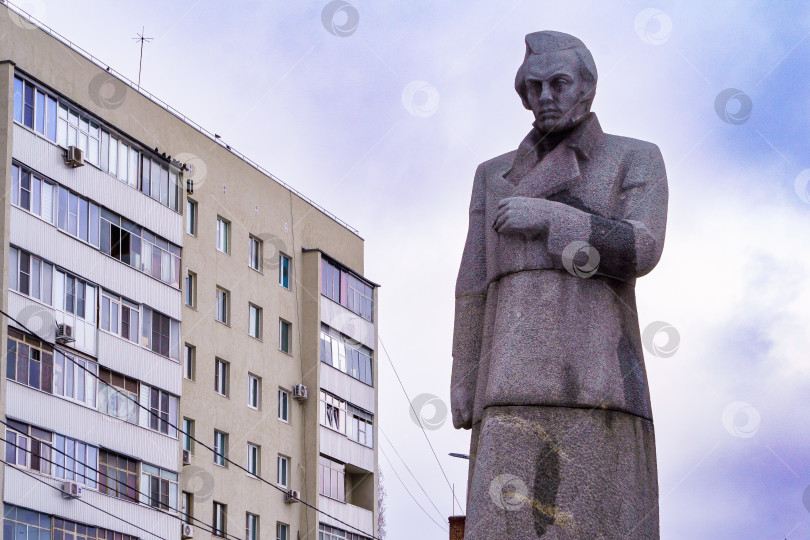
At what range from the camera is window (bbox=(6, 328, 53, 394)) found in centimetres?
4375

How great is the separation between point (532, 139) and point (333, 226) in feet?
196

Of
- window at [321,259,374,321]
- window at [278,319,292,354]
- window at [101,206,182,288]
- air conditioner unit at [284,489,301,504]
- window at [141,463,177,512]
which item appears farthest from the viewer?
window at [321,259,374,321]

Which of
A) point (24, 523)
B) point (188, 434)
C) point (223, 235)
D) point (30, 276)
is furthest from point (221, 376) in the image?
point (24, 523)

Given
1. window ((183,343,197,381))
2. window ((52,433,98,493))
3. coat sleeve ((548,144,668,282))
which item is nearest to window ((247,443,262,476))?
window ((183,343,197,381))

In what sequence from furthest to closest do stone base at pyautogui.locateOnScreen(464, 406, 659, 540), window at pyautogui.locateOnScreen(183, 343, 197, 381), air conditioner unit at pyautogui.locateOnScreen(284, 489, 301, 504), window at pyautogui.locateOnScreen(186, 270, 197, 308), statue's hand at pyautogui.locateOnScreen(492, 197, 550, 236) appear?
1. air conditioner unit at pyautogui.locateOnScreen(284, 489, 301, 504)
2. window at pyautogui.locateOnScreen(186, 270, 197, 308)
3. window at pyautogui.locateOnScreen(183, 343, 197, 381)
4. statue's hand at pyautogui.locateOnScreen(492, 197, 550, 236)
5. stone base at pyautogui.locateOnScreen(464, 406, 659, 540)

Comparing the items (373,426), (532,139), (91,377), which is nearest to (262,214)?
(373,426)

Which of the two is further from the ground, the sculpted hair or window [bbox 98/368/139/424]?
window [bbox 98/368/139/424]

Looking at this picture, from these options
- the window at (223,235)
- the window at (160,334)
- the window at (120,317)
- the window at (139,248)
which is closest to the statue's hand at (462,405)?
the window at (120,317)

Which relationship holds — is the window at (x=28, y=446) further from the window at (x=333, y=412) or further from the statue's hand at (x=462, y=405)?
the statue's hand at (x=462, y=405)

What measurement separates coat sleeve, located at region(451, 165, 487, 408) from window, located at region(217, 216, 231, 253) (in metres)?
50.2

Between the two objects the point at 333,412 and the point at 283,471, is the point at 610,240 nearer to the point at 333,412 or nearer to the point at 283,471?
the point at 283,471

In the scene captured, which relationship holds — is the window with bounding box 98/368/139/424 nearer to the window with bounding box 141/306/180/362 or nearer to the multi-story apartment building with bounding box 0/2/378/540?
the multi-story apartment building with bounding box 0/2/378/540

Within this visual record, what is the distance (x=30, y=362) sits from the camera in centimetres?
4450

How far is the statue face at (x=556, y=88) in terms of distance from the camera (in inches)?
374
